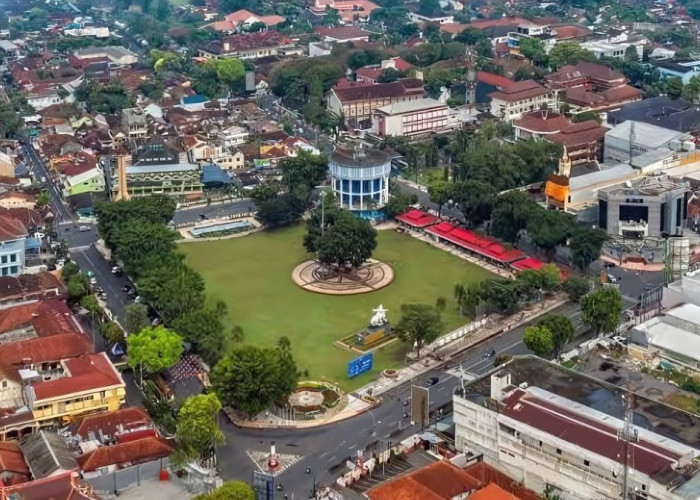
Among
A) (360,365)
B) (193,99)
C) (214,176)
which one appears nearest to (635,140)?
(214,176)

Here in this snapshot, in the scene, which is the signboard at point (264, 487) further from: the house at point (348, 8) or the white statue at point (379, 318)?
the house at point (348, 8)

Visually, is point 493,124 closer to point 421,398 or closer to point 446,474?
point 421,398

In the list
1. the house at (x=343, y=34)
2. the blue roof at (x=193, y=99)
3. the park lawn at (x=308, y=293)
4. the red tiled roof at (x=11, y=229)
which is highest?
the red tiled roof at (x=11, y=229)

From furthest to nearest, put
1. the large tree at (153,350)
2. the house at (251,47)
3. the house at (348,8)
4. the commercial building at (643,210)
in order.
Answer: the house at (348,8)
the house at (251,47)
the commercial building at (643,210)
the large tree at (153,350)

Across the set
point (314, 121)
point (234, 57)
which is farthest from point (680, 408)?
point (234, 57)

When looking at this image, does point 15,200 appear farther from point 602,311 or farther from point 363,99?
point 602,311

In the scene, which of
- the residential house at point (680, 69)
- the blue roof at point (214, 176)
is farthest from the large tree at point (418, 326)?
the residential house at point (680, 69)

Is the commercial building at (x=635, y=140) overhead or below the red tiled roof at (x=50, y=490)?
below
